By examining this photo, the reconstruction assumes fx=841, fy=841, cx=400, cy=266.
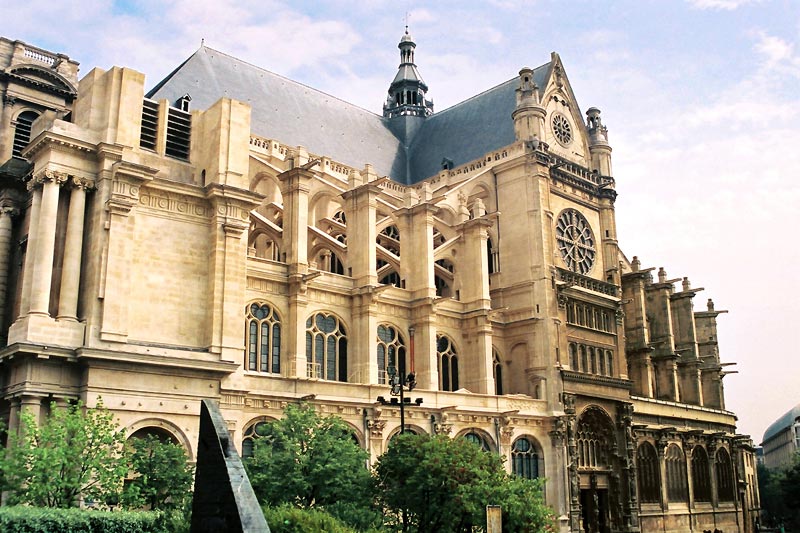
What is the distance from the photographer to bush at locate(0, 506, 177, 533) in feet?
60.8

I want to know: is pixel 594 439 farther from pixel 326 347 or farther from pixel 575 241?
pixel 326 347

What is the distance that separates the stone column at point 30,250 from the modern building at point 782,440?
360 feet

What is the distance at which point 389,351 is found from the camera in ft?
135

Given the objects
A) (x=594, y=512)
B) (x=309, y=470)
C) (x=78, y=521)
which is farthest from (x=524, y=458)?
(x=78, y=521)

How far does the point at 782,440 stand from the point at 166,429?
429ft

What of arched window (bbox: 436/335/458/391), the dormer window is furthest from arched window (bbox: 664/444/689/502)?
the dormer window

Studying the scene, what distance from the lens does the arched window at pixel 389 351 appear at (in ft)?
134

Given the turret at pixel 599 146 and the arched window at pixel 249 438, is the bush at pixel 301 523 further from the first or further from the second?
the turret at pixel 599 146

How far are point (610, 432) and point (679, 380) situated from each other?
18.3 meters

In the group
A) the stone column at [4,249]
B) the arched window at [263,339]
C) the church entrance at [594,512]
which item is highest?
the stone column at [4,249]

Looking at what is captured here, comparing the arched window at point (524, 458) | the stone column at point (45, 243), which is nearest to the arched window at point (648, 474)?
the arched window at point (524, 458)

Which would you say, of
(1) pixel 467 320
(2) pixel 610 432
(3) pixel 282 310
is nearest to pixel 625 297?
(2) pixel 610 432

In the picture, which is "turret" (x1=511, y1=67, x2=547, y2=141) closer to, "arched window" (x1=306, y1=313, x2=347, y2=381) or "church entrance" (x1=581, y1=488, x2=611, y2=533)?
"arched window" (x1=306, y1=313, x2=347, y2=381)

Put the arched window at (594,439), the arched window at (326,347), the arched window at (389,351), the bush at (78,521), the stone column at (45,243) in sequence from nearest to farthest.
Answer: the bush at (78,521) → the stone column at (45,243) → the arched window at (326,347) → the arched window at (389,351) → the arched window at (594,439)
